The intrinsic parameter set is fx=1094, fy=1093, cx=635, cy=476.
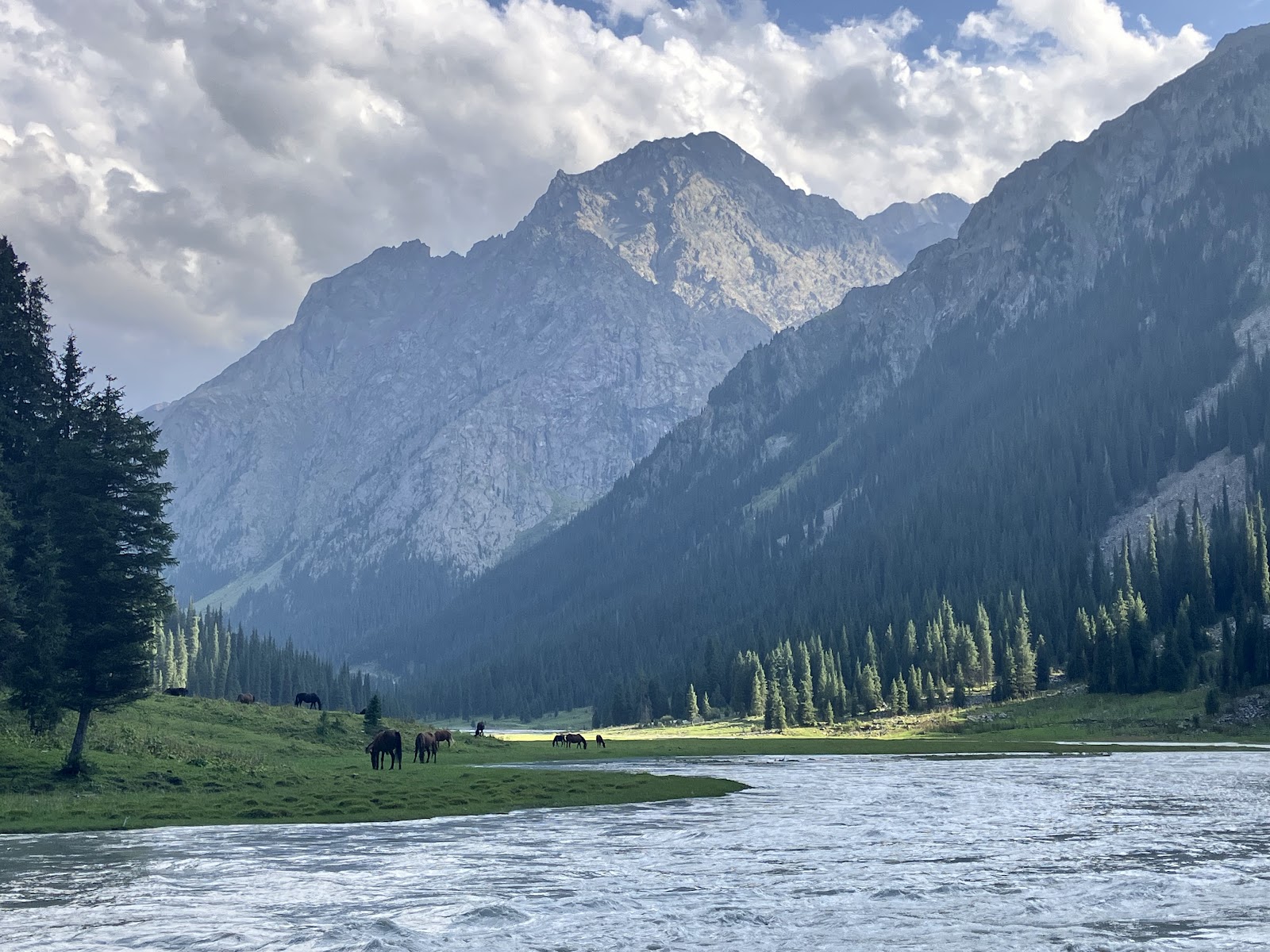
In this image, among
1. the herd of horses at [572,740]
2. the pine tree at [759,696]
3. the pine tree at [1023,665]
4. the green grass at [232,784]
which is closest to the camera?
the green grass at [232,784]

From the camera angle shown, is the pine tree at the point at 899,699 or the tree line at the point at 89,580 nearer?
the tree line at the point at 89,580

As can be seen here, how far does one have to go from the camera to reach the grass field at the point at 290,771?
47375 millimetres

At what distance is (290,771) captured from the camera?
60.4 metres

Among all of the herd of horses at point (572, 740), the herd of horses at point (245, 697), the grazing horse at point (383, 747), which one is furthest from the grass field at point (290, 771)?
the herd of horses at point (245, 697)

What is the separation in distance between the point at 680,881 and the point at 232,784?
32.5m

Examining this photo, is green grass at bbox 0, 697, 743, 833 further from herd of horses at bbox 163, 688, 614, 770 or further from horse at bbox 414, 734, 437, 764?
horse at bbox 414, 734, 437, 764

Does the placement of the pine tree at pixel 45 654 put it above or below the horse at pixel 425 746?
above

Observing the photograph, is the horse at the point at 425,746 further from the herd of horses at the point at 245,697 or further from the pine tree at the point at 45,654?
the pine tree at the point at 45,654

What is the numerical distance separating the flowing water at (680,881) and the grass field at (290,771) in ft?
13.0

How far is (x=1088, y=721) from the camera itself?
131 m

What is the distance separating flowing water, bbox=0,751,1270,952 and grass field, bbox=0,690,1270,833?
3956mm

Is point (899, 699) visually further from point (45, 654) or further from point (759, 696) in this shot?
point (45, 654)

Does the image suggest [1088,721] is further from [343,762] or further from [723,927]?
[723,927]

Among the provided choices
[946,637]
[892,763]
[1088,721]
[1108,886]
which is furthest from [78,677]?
[946,637]
